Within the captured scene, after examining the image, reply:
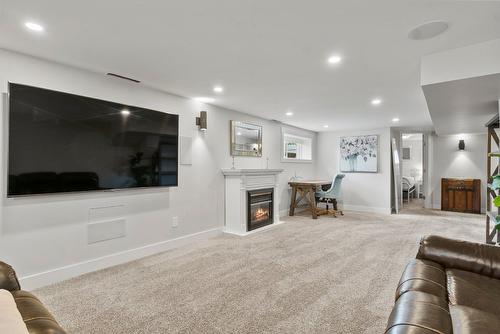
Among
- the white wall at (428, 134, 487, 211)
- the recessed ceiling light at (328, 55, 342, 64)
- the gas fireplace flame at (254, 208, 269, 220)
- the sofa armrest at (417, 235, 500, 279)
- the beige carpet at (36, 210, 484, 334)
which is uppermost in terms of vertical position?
the recessed ceiling light at (328, 55, 342, 64)

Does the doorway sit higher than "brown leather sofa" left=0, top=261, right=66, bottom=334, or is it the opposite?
the doorway

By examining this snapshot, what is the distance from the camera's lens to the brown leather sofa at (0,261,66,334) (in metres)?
1.06

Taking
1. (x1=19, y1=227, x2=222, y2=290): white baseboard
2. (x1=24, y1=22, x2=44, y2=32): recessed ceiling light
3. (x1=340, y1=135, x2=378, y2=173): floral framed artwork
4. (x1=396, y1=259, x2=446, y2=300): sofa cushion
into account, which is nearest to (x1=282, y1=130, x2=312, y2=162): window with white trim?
(x1=340, y1=135, x2=378, y2=173): floral framed artwork

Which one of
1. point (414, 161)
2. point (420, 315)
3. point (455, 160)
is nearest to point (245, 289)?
point (420, 315)

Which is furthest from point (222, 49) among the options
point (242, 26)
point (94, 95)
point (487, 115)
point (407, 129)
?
point (407, 129)

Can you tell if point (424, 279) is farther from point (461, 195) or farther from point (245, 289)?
point (461, 195)

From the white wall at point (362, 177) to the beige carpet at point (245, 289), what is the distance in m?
2.82

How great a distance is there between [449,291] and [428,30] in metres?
1.81

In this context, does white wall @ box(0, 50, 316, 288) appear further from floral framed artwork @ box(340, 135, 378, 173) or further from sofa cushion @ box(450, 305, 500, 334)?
floral framed artwork @ box(340, 135, 378, 173)

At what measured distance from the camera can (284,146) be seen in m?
6.39

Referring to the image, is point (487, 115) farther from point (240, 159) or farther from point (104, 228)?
point (104, 228)

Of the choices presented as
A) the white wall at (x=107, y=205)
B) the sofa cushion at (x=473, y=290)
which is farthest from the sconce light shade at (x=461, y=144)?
the sofa cushion at (x=473, y=290)

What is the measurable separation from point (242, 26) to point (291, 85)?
5.00 ft

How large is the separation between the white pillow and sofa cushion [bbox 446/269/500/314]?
1.90 metres
